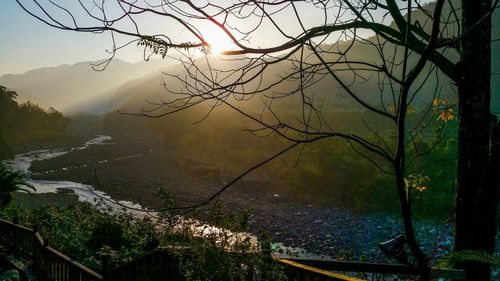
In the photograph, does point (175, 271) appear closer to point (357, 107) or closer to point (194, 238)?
point (194, 238)

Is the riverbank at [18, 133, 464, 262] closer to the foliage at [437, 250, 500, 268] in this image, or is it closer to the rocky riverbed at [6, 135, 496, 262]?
the rocky riverbed at [6, 135, 496, 262]

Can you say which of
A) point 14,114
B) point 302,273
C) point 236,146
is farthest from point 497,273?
point 14,114

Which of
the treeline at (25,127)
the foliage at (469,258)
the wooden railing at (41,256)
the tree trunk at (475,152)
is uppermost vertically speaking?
the treeline at (25,127)

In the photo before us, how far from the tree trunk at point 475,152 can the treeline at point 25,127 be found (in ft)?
164

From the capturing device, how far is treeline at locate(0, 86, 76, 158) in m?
54.5

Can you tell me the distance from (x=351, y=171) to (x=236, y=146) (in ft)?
59.9

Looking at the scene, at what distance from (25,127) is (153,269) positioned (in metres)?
70.3

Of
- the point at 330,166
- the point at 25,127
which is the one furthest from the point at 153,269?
the point at 25,127

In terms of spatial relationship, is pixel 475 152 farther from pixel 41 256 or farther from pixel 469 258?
pixel 41 256

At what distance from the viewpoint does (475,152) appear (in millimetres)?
3977

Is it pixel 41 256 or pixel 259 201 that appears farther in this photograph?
pixel 259 201

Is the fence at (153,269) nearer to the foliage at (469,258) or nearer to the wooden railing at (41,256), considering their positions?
the wooden railing at (41,256)

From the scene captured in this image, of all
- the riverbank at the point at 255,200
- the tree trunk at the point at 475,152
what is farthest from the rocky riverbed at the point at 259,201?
the tree trunk at the point at 475,152

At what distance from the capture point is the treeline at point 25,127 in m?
54.5
